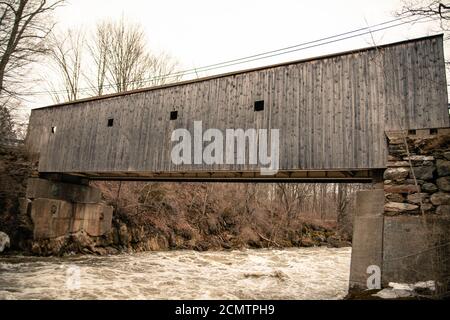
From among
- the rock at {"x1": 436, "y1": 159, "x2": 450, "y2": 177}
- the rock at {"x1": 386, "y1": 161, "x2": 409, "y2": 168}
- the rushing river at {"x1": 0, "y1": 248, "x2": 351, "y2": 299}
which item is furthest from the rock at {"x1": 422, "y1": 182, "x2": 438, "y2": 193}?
the rushing river at {"x1": 0, "y1": 248, "x2": 351, "y2": 299}

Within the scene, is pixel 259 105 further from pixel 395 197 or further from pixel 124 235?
pixel 124 235

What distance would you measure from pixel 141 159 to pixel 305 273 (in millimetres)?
6341

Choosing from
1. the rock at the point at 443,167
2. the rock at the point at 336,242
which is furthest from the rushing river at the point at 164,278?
the rock at the point at 336,242

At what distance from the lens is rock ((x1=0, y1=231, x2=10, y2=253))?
942 centimetres

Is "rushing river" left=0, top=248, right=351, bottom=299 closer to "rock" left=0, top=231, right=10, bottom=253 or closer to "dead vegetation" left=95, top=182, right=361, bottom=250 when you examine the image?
"rock" left=0, top=231, right=10, bottom=253

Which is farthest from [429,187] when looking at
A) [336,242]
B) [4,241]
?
[336,242]

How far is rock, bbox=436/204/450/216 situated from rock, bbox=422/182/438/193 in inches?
11.5

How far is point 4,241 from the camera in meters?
9.57

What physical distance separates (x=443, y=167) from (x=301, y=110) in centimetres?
300

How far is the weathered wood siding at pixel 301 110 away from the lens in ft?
19.8

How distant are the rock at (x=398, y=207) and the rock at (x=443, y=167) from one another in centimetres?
72

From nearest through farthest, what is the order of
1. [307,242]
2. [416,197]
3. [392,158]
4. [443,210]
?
[443,210], [416,197], [392,158], [307,242]

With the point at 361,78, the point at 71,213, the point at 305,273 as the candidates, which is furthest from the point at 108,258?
the point at 361,78
